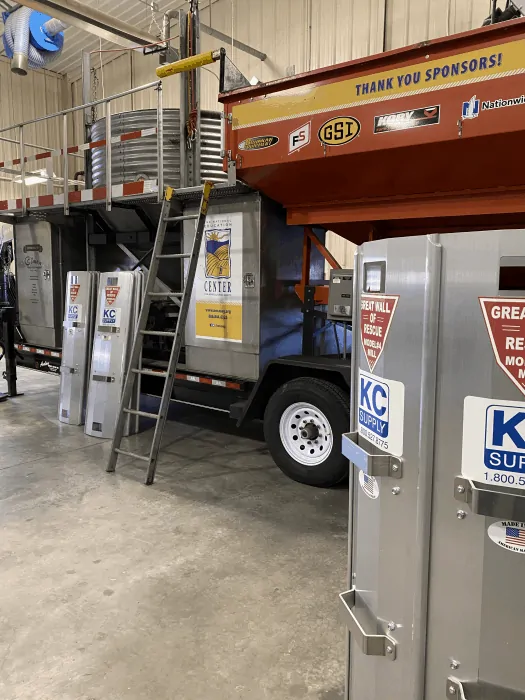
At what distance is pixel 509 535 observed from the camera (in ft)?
3.97

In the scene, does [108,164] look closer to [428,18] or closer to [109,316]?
[109,316]

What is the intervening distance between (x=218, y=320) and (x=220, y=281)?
37 centimetres

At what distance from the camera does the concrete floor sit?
2.30 meters

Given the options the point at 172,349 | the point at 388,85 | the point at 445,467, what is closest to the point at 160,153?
the point at 172,349

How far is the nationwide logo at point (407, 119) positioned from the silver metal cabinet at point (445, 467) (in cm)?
232

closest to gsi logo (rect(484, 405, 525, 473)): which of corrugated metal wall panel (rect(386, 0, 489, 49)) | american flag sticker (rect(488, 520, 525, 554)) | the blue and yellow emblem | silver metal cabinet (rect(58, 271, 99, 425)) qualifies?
american flag sticker (rect(488, 520, 525, 554))

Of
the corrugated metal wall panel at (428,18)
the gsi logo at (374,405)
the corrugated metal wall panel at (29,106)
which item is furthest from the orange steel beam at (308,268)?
the corrugated metal wall panel at (29,106)

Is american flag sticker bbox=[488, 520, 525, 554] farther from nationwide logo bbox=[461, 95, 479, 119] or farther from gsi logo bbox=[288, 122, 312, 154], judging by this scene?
gsi logo bbox=[288, 122, 312, 154]

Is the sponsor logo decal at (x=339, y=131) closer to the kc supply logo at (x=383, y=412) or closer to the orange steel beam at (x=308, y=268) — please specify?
the orange steel beam at (x=308, y=268)

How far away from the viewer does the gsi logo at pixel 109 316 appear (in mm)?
5941

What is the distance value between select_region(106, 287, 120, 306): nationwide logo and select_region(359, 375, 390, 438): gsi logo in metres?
4.82

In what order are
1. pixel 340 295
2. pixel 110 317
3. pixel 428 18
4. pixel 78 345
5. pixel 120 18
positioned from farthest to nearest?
pixel 120 18, pixel 428 18, pixel 78 345, pixel 110 317, pixel 340 295

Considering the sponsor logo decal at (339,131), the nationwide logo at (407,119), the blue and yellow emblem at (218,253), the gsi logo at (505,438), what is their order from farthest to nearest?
the blue and yellow emblem at (218,253) → the sponsor logo decal at (339,131) → the nationwide logo at (407,119) → the gsi logo at (505,438)

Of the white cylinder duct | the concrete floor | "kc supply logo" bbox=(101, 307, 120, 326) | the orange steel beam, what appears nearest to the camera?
the concrete floor
